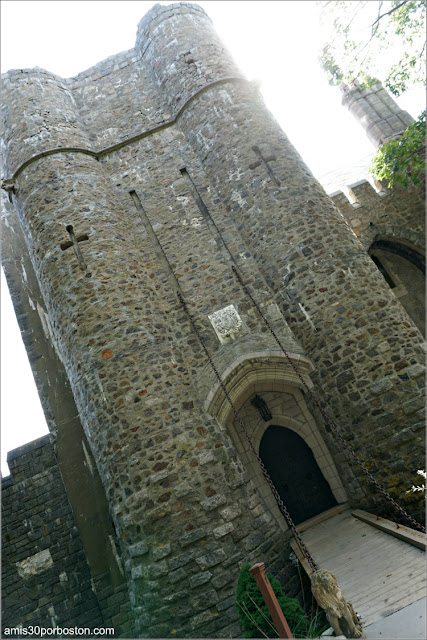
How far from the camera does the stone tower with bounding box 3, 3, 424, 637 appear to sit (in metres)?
6.06

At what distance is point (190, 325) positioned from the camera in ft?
25.4

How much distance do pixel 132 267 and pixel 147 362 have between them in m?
2.02

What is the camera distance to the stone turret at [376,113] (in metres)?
13.0

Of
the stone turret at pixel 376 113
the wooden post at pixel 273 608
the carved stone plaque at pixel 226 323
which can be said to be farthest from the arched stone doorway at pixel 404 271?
the wooden post at pixel 273 608

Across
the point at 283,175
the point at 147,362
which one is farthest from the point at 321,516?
the point at 283,175

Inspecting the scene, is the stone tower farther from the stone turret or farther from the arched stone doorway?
the stone turret

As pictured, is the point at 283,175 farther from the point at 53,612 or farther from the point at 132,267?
the point at 53,612

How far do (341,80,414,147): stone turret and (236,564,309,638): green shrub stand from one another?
494 inches

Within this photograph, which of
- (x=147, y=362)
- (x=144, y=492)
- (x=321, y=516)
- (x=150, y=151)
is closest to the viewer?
A: (x=144, y=492)

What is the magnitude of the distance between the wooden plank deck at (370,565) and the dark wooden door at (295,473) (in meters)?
1.35

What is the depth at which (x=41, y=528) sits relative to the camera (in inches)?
302

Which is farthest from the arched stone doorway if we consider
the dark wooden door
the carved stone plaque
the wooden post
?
the wooden post

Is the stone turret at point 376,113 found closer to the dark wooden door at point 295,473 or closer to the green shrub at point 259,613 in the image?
the dark wooden door at point 295,473

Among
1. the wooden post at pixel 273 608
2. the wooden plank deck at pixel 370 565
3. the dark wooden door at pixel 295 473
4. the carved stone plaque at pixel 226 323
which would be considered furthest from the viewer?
the dark wooden door at pixel 295 473
